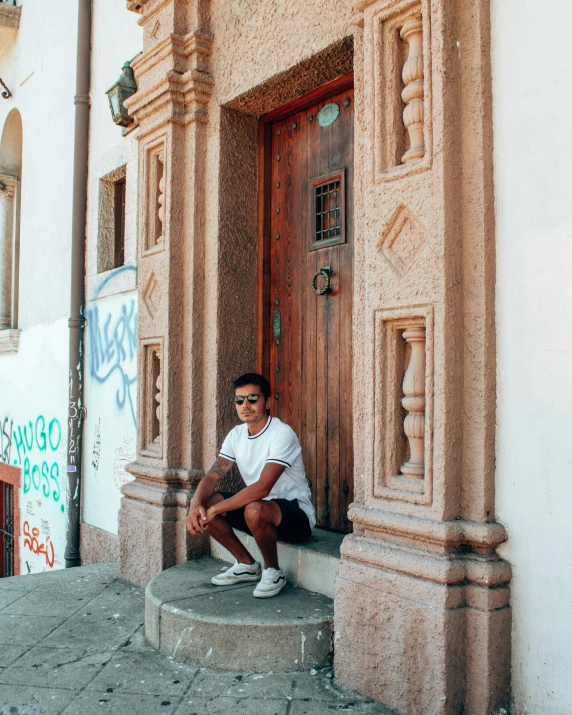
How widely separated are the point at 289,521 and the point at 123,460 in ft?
7.98

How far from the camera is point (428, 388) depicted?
2955 millimetres

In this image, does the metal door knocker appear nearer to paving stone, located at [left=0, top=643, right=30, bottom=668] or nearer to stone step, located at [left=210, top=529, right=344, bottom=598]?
stone step, located at [left=210, top=529, right=344, bottom=598]

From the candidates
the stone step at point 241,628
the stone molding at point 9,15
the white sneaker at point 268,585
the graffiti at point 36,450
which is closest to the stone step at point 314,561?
the stone step at point 241,628

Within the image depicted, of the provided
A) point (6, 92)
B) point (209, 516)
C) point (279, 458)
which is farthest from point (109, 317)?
point (6, 92)

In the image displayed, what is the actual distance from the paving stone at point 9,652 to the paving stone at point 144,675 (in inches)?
20.1

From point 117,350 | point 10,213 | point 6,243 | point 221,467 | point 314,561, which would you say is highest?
point 10,213

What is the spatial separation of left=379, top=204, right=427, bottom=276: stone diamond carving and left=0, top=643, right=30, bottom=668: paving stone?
268 cm

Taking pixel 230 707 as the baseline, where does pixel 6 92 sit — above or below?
above

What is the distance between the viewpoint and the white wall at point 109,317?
5797 mm

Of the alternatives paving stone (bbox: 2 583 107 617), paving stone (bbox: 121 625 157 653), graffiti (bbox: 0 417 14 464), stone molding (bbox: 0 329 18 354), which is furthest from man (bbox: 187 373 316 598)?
graffiti (bbox: 0 417 14 464)

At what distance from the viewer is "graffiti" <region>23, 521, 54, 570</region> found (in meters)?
7.19

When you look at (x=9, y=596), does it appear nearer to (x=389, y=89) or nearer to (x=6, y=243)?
(x=389, y=89)

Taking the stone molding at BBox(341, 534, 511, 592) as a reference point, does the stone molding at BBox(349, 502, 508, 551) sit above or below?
above

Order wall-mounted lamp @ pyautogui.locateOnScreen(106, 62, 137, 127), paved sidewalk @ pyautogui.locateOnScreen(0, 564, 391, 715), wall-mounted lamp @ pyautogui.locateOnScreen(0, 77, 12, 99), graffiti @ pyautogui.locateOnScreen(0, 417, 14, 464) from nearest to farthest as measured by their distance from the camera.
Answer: paved sidewalk @ pyautogui.locateOnScreen(0, 564, 391, 715) → wall-mounted lamp @ pyautogui.locateOnScreen(106, 62, 137, 127) → graffiti @ pyautogui.locateOnScreen(0, 417, 14, 464) → wall-mounted lamp @ pyautogui.locateOnScreen(0, 77, 12, 99)
